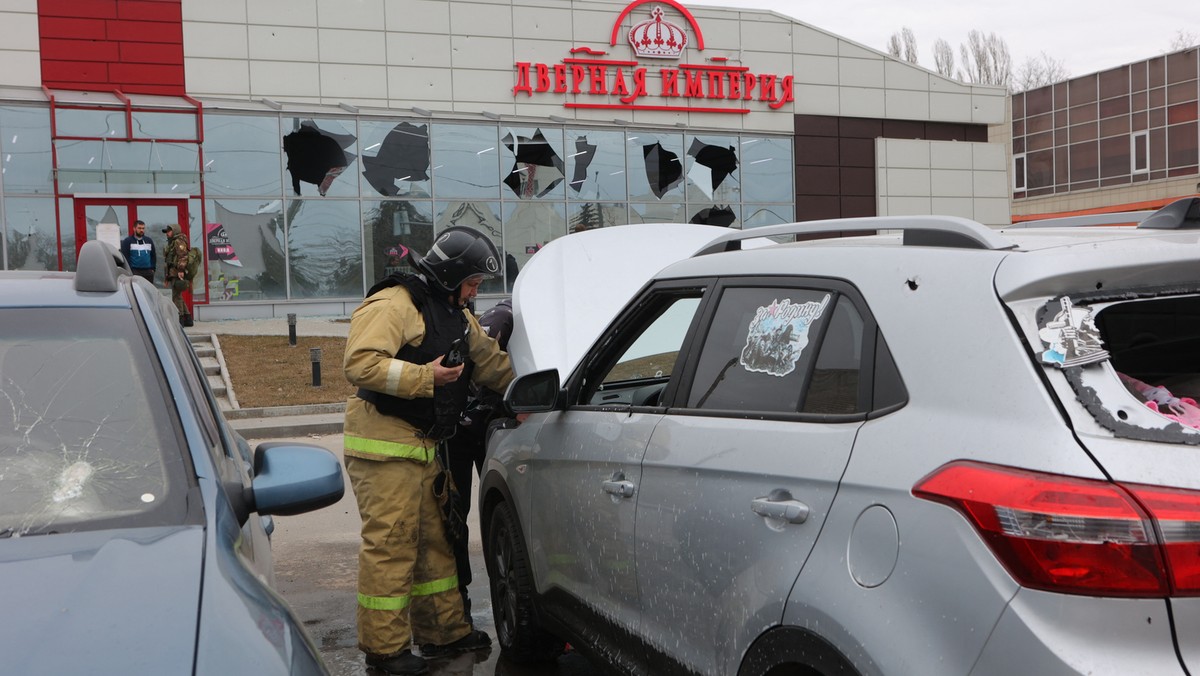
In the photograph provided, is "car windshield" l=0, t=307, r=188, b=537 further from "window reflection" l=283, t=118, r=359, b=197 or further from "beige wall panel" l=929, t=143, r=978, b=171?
"beige wall panel" l=929, t=143, r=978, b=171

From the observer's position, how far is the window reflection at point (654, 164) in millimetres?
26609

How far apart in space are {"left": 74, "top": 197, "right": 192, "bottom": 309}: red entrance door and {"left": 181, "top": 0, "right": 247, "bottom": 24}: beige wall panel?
4.24 m

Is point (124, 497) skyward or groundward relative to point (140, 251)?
groundward

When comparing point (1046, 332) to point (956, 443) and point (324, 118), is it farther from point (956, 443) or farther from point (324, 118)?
point (324, 118)

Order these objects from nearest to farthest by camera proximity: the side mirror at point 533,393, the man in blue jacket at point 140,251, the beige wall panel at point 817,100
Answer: the side mirror at point 533,393 < the man in blue jacket at point 140,251 < the beige wall panel at point 817,100

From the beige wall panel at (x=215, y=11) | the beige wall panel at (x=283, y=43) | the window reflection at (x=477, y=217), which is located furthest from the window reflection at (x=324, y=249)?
the beige wall panel at (x=215, y=11)

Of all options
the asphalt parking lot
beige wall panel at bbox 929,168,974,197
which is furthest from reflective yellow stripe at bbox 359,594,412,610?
beige wall panel at bbox 929,168,974,197

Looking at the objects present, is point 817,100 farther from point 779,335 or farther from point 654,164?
point 779,335

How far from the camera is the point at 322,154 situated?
77.0 ft

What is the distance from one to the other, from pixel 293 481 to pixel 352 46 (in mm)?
23208

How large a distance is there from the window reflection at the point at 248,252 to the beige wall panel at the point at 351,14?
440cm

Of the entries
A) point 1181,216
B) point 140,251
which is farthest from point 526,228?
point 1181,216

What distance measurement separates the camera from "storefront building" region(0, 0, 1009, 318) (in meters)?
21.9

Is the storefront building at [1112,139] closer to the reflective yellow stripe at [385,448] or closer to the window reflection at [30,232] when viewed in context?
the window reflection at [30,232]
